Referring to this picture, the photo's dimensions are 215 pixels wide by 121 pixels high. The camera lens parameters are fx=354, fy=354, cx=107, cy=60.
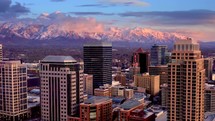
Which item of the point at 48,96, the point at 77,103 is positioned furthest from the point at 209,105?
the point at 48,96

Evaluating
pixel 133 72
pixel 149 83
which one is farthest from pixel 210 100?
pixel 133 72

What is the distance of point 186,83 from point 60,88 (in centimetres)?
1641

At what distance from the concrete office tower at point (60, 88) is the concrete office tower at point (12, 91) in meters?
4.80

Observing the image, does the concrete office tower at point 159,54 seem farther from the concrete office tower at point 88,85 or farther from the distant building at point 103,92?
the distant building at point 103,92

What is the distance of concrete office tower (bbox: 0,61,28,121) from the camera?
44438 mm

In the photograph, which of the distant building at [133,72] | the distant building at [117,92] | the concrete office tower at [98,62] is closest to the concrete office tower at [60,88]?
the distant building at [117,92]

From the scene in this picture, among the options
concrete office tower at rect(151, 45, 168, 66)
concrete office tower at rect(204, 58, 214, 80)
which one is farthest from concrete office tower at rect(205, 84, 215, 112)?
concrete office tower at rect(151, 45, 168, 66)

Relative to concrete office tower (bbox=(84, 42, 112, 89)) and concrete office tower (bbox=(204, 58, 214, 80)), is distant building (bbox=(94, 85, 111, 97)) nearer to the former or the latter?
concrete office tower (bbox=(84, 42, 112, 89))

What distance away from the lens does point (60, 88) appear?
133 feet

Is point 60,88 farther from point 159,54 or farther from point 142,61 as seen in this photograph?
point 159,54

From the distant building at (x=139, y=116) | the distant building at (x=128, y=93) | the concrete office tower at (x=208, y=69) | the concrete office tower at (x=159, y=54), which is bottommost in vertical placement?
the distant building at (x=128, y=93)

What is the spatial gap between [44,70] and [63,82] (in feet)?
9.63

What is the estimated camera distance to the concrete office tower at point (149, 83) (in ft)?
212

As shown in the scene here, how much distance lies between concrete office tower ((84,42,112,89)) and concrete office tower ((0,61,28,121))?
21.9 meters
